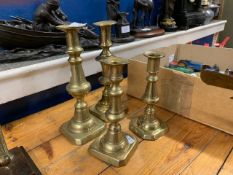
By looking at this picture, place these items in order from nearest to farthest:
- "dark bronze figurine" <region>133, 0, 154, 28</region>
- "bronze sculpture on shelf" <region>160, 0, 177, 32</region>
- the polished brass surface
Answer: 1. the polished brass surface
2. "dark bronze figurine" <region>133, 0, 154, 28</region>
3. "bronze sculpture on shelf" <region>160, 0, 177, 32</region>

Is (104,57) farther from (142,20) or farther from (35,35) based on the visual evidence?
(142,20)

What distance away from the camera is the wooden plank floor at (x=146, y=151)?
0.51 meters

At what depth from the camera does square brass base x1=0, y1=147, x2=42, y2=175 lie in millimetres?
476

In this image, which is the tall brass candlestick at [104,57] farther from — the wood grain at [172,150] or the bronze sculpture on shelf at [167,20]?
the bronze sculpture on shelf at [167,20]

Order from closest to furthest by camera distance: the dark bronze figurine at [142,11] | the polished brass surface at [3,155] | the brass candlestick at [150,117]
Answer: the polished brass surface at [3,155] < the brass candlestick at [150,117] < the dark bronze figurine at [142,11]

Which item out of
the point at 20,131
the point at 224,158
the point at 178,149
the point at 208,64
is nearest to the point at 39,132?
the point at 20,131

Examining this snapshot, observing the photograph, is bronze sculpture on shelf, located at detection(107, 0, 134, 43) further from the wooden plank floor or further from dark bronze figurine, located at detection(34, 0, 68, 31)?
the wooden plank floor

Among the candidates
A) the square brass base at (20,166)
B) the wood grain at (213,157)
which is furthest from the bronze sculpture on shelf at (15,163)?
the wood grain at (213,157)

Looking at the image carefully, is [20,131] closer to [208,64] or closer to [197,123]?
[197,123]

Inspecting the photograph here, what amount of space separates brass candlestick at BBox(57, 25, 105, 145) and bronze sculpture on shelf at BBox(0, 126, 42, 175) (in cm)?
13

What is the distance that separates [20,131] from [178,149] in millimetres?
472

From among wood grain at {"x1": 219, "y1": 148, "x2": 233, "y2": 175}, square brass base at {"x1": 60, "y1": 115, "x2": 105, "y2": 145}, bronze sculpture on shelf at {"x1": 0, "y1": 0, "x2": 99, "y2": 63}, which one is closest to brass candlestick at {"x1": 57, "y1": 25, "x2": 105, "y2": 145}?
square brass base at {"x1": 60, "y1": 115, "x2": 105, "y2": 145}

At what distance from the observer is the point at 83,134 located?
0.61m

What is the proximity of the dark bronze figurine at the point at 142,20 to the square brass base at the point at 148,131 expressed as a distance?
526 mm
